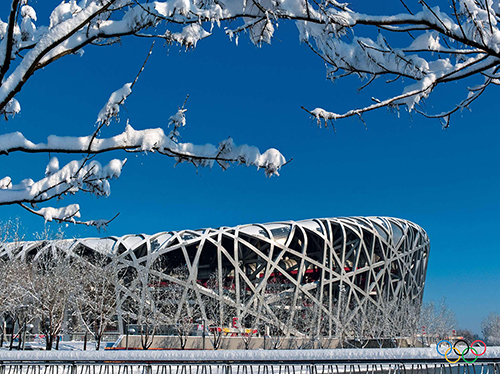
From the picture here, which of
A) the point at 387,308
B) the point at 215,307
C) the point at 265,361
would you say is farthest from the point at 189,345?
the point at 265,361

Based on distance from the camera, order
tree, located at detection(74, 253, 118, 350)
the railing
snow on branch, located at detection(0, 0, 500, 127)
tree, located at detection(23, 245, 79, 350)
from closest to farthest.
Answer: snow on branch, located at detection(0, 0, 500, 127), the railing, tree, located at detection(23, 245, 79, 350), tree, located at detection(74, 253, 118, 350)

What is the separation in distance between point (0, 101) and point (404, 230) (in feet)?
204

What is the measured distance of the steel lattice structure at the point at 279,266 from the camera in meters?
45.8

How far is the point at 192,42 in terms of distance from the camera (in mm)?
5082

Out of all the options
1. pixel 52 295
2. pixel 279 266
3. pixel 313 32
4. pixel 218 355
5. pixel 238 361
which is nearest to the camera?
pixel 313 32

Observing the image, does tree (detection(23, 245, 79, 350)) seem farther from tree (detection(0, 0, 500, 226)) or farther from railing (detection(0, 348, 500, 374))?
tree (detection(0, 0, 500, 226))

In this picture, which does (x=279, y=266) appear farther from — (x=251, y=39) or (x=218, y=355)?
(x=251, y=39)

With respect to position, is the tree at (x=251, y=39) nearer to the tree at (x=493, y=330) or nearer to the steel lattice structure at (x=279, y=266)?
the steel lattice structure at (x=279, y=266)

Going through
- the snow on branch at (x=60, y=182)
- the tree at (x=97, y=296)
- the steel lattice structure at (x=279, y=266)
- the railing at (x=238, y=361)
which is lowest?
the railing at (x=238, y=361)

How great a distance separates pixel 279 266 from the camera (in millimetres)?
53000

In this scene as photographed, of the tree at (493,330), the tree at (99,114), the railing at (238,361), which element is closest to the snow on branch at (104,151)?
the tree at (99,114)

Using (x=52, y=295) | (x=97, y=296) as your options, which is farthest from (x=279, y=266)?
(x=52, y=295)

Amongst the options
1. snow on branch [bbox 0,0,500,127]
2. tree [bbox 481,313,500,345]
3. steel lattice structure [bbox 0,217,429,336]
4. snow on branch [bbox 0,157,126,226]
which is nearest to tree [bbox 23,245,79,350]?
steel lattice structure [bbox 0,217,429,336]

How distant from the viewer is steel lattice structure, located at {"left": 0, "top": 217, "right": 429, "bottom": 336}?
4581cm
